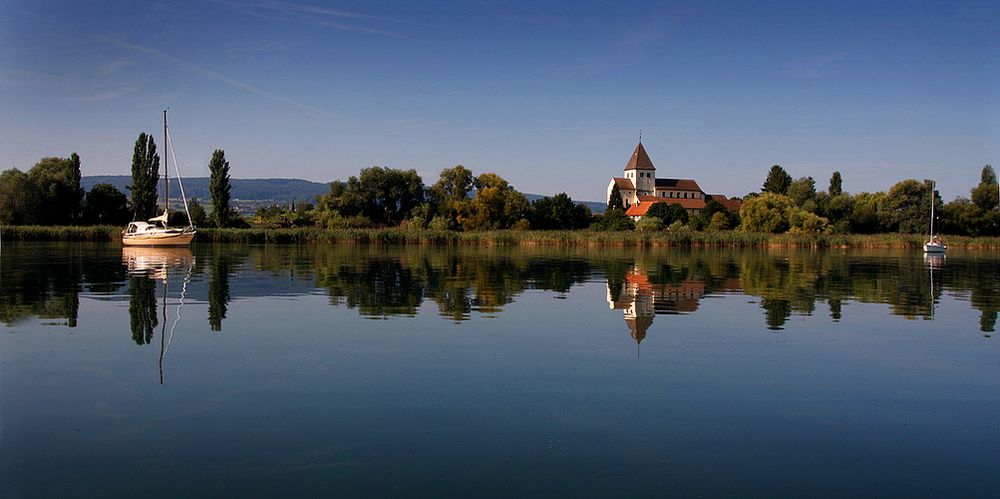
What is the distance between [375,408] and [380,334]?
5710 mm

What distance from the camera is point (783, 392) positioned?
416 inches

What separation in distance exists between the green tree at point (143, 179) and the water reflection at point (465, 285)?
36384 mm

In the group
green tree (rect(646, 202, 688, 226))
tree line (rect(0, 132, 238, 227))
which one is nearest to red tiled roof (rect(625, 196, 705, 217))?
green tree (rect(646, 202, 688, 226))

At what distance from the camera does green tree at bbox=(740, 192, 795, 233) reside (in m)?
86.2

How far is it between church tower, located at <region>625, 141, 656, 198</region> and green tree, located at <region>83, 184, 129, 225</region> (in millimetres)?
104060

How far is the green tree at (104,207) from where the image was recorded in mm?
74750

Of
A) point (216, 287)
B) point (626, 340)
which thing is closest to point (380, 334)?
point (626, 340)

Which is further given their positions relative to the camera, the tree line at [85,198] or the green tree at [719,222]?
the green tree at [719,222]

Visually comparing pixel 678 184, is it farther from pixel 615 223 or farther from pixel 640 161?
pixel 615 223

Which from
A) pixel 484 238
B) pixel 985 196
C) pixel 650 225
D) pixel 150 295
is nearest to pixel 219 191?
pixel 484 238

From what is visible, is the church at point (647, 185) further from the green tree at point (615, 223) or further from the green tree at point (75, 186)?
the green tree at point (75, 186)

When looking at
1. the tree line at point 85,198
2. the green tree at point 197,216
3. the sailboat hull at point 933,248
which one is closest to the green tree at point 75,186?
the tree line at point 85,198

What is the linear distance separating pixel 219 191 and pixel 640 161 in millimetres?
98502

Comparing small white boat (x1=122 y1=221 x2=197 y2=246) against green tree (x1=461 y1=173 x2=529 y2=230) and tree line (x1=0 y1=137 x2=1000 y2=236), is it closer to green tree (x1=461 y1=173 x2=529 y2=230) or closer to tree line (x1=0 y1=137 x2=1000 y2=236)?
tree line (x1=0 y1=137 x2=1000 y2=236)
